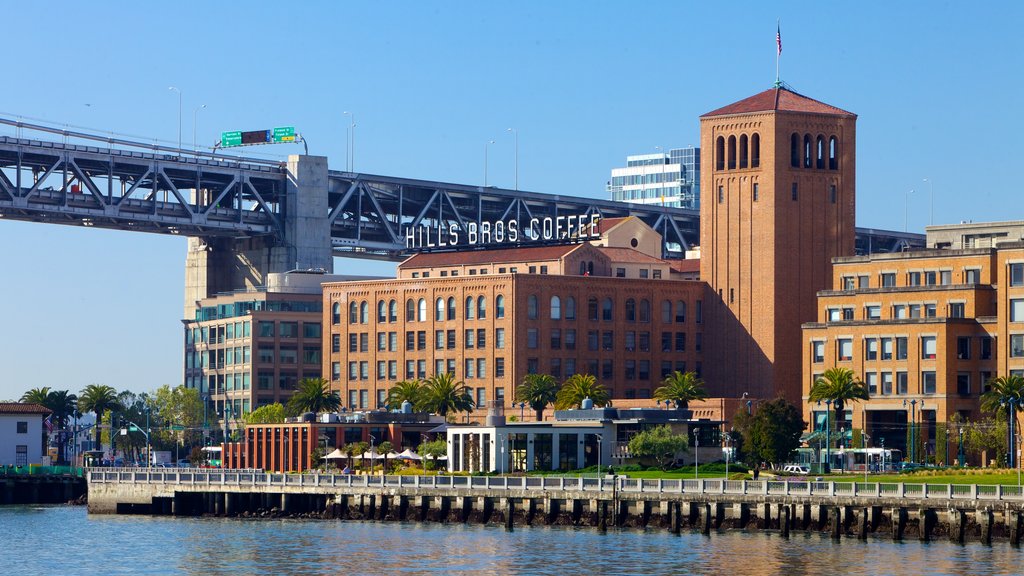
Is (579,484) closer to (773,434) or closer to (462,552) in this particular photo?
(462,552)

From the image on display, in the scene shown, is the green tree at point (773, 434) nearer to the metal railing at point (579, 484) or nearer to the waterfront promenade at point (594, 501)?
the metal railing at point (579, 484)

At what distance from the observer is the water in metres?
130

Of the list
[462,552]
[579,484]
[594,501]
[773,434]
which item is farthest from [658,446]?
[462,552]

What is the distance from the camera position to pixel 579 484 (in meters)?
162

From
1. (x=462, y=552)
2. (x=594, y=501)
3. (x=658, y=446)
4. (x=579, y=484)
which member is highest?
(x=658, y=446)

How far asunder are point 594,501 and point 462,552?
19.4 meters

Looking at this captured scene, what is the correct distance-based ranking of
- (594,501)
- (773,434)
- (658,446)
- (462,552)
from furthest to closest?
(773,434) < (658,446) < (594,501) < (462,552)

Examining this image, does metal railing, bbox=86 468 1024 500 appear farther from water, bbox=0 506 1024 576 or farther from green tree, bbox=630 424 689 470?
green tree, bbox=630 424 689 470

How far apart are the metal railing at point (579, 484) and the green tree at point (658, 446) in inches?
1055

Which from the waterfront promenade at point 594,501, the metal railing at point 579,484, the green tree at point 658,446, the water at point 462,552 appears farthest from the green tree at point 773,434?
the water at point 462,552

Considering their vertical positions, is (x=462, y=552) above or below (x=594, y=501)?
below

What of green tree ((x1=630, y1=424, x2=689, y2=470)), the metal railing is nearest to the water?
the metal railing

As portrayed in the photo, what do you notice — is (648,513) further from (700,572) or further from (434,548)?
(700,572)

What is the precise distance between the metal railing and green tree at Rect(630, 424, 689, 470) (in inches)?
1055
